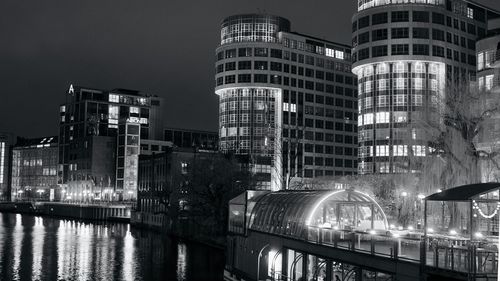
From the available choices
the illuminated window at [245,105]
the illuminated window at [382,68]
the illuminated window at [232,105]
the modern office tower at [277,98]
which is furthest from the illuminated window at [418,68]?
the illuminated window at [232,105]

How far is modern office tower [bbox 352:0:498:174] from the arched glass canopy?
8215cm

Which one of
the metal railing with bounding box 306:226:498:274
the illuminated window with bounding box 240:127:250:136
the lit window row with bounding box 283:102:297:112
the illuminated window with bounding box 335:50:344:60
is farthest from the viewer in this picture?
the illuminated window with bounding box 335:50:344:60

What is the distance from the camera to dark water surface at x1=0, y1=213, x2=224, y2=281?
6221cm

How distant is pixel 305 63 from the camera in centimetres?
17800

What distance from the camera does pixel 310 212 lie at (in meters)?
40.6

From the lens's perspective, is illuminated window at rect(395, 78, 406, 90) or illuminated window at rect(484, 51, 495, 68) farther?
illuminated window at rect(395, 78, 406, 90)

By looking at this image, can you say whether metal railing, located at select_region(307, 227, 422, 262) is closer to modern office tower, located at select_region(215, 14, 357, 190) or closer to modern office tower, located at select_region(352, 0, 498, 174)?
modern office tower, located at select_region(352, 0, 498, 174)

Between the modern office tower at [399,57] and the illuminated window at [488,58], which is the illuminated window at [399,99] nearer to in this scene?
the modern office tower at [399,57]

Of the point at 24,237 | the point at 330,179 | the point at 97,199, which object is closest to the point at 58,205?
the point at 97,199

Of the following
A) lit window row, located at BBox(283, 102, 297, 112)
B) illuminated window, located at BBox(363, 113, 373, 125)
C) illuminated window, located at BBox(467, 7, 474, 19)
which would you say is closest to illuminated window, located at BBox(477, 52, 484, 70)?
illuminated window, located at BBox(363, 113, 373, 125)

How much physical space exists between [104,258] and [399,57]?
8141cm

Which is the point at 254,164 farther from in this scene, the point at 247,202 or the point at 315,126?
the point at 247,202

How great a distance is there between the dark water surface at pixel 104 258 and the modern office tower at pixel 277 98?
65.3 m

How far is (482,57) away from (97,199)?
130008 mm
